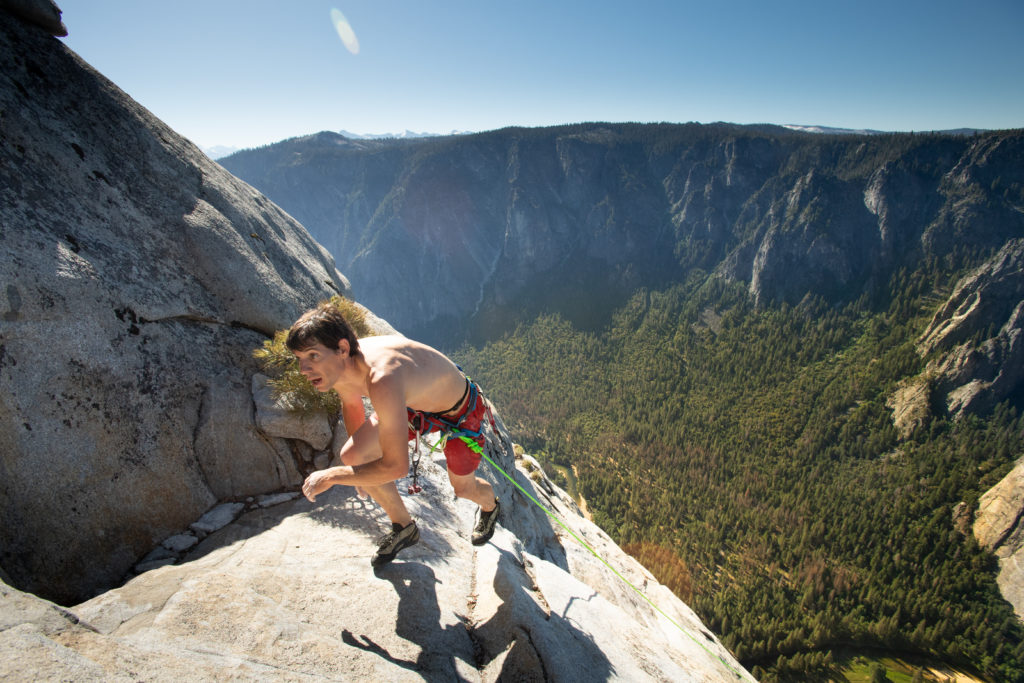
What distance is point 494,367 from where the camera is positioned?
117 metres

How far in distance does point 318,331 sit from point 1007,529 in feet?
298

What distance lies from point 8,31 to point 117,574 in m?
10.0

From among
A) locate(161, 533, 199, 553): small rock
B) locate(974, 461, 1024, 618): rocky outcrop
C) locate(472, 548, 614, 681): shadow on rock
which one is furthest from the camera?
locate(974, 461, 1024, 618): rocky outcrop

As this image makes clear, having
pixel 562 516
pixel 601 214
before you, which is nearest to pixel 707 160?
pixel 601 214

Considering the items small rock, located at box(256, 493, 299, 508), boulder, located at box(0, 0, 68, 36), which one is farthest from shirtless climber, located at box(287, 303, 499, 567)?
boulder, located at box(0, 0, 68, 36)

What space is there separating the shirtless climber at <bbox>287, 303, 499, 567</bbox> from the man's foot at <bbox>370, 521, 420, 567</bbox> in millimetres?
A: 12

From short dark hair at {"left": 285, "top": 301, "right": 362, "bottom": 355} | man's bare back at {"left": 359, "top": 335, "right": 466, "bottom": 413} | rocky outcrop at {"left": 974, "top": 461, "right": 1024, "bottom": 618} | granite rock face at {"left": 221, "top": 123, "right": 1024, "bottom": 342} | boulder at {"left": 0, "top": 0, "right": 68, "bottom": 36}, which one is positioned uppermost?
granite rock face at {"left": 221, "top": 123, "right": 1024, "bottom": 342}

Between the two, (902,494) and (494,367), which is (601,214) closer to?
(494,367)

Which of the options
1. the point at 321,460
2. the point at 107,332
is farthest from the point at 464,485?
the point at 107,332

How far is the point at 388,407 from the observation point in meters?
4.07

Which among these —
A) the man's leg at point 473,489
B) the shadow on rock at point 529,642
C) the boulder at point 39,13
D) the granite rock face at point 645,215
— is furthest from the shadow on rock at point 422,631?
the granite rock face at point 645,215

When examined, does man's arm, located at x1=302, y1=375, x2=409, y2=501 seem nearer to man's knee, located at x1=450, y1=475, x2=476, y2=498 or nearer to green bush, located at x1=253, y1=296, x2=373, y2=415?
man's knee, located at x1=450, y1=475, x2=476, y2=498

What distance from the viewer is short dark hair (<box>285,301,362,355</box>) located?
3914 mm

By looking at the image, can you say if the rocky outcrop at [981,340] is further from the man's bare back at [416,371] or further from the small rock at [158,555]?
the small rock at [158,555]
